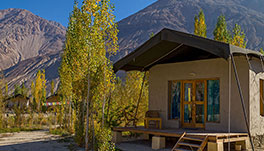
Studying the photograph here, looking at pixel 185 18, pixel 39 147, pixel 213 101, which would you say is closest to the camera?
pixel 39 147

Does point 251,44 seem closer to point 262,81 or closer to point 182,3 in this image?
point 182,3

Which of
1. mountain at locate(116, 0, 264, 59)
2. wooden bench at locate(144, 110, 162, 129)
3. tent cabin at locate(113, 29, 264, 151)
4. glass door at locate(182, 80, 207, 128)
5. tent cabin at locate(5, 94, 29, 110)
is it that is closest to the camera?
tent cabin at locate(113, 29, 264, 151)

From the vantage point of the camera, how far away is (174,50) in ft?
32.3

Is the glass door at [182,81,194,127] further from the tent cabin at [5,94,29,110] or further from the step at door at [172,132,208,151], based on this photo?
the tent cabin at [5,94,29,110]

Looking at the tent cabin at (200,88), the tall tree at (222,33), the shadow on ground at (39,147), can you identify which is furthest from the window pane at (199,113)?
the tall tree at (222,33)

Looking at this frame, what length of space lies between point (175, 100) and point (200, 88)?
1.09 m

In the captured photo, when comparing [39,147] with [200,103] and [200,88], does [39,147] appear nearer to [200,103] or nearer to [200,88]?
[200,103]

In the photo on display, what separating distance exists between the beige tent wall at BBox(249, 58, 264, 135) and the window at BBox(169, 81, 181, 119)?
2.61 meters

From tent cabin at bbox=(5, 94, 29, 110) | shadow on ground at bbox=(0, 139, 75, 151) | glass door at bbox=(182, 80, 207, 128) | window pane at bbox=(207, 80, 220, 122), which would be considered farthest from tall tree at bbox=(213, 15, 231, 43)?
shadow on ground at bbox=(0, 139, 75, 151)

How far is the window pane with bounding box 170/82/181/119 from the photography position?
10.6m

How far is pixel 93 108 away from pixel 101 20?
2.41 metres

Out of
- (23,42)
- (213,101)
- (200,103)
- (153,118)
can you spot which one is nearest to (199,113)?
(200,103)

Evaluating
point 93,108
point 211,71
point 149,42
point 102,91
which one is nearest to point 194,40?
point 149,42

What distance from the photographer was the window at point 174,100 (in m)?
10.6
